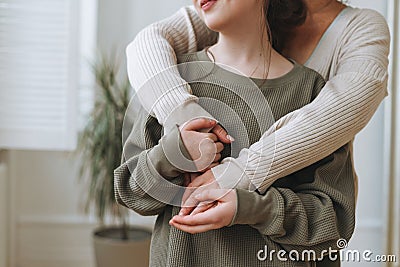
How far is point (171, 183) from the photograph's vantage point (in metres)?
1.00

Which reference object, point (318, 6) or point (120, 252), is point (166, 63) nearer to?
point (318, 6)

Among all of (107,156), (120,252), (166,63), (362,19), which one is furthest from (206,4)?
(120,252)

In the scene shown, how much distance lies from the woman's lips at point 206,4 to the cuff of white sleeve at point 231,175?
24cm

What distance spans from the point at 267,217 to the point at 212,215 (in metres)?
0.09

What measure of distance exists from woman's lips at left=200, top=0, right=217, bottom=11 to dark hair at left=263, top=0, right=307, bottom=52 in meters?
0.13

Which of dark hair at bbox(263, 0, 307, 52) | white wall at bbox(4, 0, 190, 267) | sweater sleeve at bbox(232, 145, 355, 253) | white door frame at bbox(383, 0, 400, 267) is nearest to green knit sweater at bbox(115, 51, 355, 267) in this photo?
sweater sleeve at bbox(232, 145, 355, 253)

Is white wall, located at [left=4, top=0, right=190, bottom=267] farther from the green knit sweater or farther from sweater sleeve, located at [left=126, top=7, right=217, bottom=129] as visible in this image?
the green knit sweater

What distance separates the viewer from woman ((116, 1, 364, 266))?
99cm

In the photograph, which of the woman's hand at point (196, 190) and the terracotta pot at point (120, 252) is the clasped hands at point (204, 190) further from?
the terracotta pot at point (120, 252)

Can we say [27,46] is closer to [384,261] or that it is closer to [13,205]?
[13,205]

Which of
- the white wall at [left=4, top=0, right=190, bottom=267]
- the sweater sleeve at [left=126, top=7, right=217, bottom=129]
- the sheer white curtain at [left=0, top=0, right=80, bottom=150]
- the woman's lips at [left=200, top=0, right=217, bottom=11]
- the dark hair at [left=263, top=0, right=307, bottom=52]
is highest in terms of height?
the woman's lips at [left=200, top=0, right=217, bottom=11]

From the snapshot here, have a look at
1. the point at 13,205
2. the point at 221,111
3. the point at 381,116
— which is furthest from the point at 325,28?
the point at 13,205

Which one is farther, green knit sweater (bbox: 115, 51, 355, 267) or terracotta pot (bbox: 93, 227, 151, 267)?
terracotta pot (bbox: 93, 227, 151, 267)

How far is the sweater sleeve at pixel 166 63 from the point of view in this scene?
996mm
